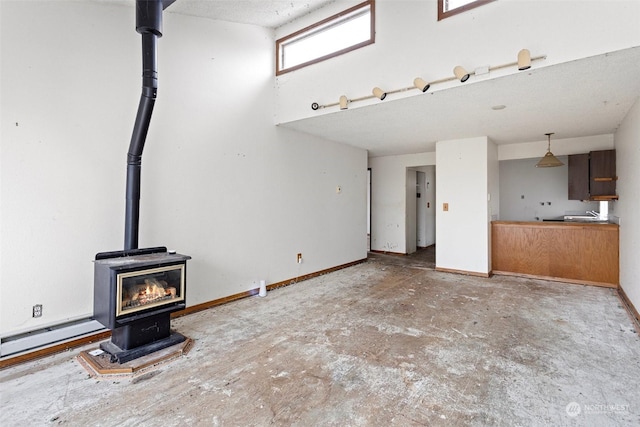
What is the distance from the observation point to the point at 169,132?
128 inches

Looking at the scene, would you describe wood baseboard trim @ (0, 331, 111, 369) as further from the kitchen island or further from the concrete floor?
the kitchen island

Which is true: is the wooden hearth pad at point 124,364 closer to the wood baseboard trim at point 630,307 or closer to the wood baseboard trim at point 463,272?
the wood baseboard trim at point 630,307

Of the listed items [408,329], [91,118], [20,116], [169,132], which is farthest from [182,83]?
[408,329]

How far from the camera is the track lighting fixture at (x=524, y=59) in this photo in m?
2.54

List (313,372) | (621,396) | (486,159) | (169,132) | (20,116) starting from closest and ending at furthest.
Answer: (621,396) → (313,372) → (20,116) → (169,132) → (486,159)

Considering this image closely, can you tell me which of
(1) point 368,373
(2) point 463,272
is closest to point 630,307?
(2) point 463,272

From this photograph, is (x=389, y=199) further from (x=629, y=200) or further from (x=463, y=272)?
(x=629, y=200)

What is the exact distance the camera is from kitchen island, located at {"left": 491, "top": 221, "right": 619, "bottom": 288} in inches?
179

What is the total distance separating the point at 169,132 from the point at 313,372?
8.87 feet

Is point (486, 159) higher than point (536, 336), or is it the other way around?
point (486, 159)

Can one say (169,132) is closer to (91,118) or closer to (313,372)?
(91,118)

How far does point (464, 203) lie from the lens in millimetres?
5281

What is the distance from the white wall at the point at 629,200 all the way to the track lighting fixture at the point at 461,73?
2.02 metres

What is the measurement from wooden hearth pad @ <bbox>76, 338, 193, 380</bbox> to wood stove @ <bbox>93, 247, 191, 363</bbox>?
5cm
